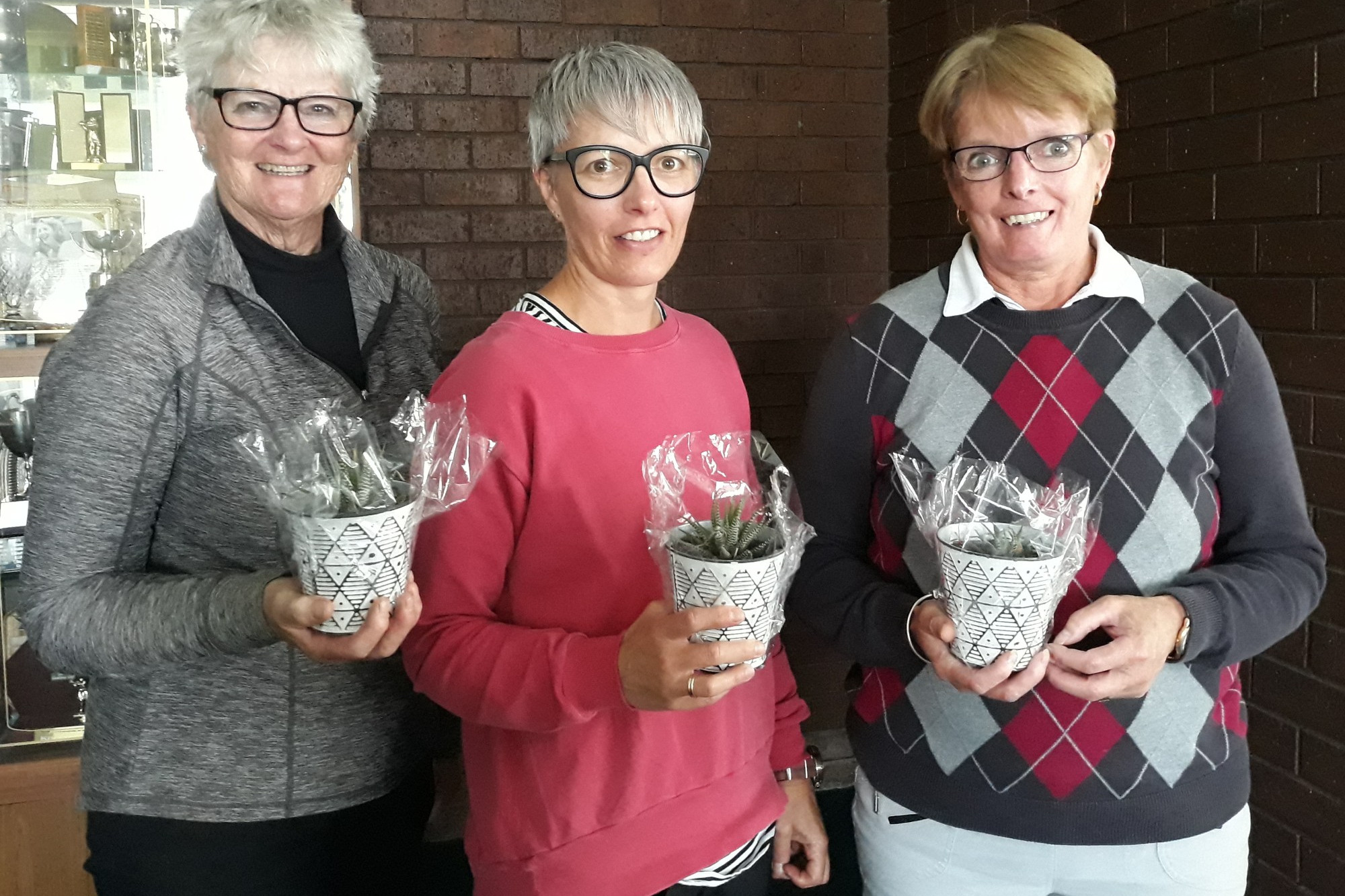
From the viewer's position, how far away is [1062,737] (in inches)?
60.0

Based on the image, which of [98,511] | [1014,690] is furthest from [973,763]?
[98,511]

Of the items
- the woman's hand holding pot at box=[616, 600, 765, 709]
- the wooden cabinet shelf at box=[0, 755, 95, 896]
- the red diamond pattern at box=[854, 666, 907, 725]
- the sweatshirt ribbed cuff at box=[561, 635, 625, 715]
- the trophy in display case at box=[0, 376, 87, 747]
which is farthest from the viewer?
the trophy in display case at box=[0, 376, 87, 747]

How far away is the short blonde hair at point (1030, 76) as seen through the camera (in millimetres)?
1554

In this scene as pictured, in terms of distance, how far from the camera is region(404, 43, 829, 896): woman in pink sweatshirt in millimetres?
1364

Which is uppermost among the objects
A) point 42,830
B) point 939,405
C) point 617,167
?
point 617,167

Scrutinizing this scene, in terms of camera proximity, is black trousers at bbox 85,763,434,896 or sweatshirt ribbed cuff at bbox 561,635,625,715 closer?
sweatshirt ribbed cuff at bbox 561,635,625,715

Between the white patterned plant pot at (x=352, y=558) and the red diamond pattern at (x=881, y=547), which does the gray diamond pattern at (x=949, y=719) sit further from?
the white patterned plant pot at (x=352, y=558)

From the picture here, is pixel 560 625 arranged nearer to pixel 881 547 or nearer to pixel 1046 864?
pixel 881 547

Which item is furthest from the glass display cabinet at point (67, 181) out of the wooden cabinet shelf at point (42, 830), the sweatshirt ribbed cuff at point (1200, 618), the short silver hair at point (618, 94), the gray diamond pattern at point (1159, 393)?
the sweatshirt ribbed cuff at point (1200, 618)

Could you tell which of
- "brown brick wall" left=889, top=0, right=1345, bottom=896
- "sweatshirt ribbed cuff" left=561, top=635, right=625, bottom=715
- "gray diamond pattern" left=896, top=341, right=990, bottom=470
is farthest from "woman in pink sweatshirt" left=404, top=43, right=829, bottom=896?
"brown brick wall" left=889, top=0, right=1345, bottom=896

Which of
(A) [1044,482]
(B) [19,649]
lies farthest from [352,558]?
(B) [19,649]

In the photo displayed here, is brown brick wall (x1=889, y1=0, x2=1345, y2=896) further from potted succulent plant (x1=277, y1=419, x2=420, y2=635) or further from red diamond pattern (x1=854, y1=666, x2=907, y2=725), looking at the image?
potted succulent plant (x1=277, y1=419, x2=420, y2=635)

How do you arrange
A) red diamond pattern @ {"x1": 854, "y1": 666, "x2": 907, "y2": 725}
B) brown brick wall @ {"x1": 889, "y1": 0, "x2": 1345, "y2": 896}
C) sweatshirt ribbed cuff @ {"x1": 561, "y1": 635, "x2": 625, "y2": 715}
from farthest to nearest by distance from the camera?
brown brick wall @ {"x1": 889, "y1": 0, "x2": 1345, "y2": 896} → red diamond pattern @ {"x1": 854, "y1": 666, "x2": 907, "y2": 725} → sweatshirt ribbed cuff @ {"x1": 561, "y1": 635, "x2": 625, "y2": 715}

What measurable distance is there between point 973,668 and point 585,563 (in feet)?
1.71
